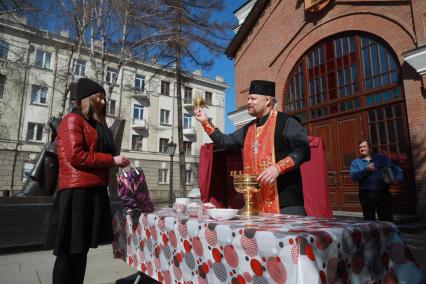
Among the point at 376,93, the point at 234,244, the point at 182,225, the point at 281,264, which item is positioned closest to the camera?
the point at 281,264

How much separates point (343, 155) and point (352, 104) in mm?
1651

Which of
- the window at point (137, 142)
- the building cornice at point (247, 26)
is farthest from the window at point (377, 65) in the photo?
the window at point (137, 142)

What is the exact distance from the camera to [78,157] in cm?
233

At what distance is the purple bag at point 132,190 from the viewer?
8.98 feet

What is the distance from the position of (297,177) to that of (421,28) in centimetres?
787

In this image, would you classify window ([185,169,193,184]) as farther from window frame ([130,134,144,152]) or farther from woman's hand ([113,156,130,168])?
woman's hand ([113,156,130,168])

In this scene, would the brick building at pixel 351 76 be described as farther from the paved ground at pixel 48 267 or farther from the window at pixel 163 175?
the window at pixel 163 175

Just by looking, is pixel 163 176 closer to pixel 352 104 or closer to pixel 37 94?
pixel 37 94

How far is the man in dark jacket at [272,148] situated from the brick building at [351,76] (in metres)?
5.80

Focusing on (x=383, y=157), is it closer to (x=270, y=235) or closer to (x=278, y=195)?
(x=278, y=195)

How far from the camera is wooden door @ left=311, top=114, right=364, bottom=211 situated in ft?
30.9

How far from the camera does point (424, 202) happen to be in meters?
7.59

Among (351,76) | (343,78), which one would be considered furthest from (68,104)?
(351,76)

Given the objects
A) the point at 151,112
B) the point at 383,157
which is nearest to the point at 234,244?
the point at 383,157
